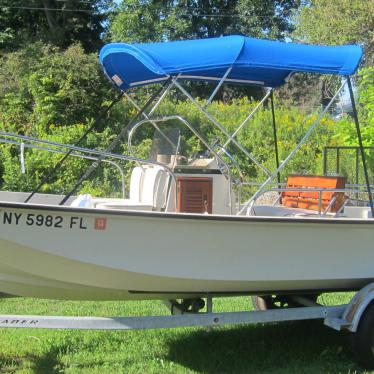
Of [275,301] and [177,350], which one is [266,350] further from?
[177,350]

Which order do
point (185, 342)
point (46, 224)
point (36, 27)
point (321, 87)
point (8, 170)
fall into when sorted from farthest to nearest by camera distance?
point (36, 27) < point (321, 87) < point (8, 170) < point (185, 342) < point (46, 224)

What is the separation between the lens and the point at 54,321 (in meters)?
4.30

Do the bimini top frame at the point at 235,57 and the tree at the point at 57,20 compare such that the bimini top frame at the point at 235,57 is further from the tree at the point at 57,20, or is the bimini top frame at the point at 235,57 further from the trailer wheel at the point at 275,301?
the tree at the point at 57,20

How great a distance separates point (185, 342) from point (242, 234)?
5.19 ft

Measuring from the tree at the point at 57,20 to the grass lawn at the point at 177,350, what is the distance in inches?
733

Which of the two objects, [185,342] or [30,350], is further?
[185,342]

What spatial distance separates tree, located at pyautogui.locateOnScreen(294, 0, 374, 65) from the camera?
15.6 metres

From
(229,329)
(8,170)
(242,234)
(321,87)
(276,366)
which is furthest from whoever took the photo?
(321,87)

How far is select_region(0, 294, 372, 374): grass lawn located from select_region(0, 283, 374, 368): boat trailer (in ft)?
1.11

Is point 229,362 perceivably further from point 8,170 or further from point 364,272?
point 8,170

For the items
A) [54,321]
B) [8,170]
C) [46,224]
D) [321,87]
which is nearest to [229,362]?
[54,321]

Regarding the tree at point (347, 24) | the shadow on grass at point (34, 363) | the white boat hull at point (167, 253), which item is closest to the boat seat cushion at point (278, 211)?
the white boat hull at point (167, 253)

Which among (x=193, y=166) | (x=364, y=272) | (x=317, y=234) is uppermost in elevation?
(x=193, y=166)

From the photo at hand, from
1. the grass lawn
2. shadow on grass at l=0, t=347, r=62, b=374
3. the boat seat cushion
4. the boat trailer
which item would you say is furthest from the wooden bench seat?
shadow on grass at l=0, t=347, r=62, b=374
